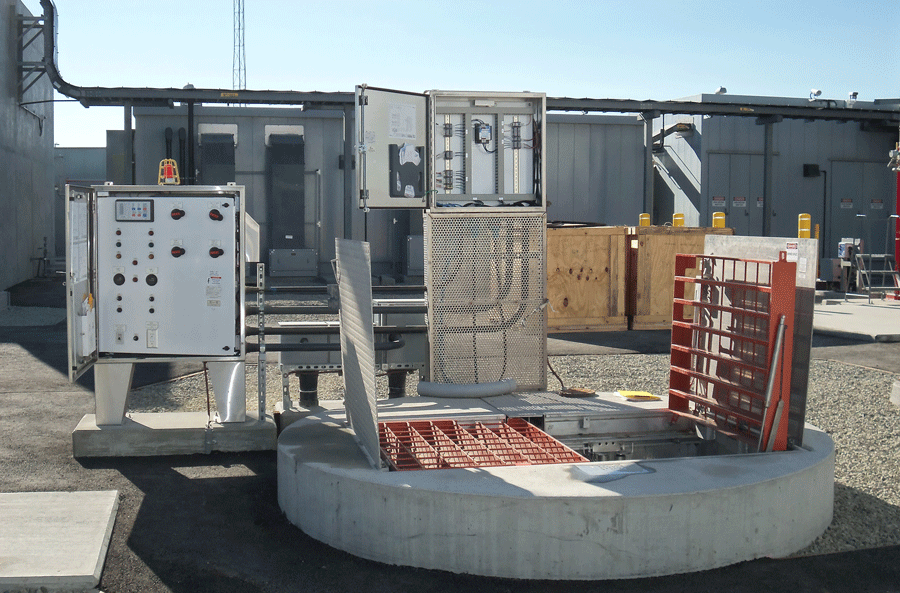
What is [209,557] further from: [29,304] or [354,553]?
[29,304]

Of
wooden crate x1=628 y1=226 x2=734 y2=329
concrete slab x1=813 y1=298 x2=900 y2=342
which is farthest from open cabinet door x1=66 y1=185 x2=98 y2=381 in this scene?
concrete slab x1=813 y1=298 x2=900 y2=342

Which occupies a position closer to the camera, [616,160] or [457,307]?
[457,307]

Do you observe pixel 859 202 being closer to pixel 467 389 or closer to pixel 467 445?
pixel 467 389

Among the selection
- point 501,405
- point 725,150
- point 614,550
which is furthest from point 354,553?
point 725,150

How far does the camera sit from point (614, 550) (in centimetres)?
450

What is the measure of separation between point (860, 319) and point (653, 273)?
3867 mm

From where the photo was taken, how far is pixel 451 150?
7.21 m

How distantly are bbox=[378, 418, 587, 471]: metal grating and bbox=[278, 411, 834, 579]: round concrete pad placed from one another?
482mm

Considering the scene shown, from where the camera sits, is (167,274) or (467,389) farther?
(467,389)

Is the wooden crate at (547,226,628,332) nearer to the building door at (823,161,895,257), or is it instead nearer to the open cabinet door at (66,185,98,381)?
the open cabinet door at (66,185,98,381)

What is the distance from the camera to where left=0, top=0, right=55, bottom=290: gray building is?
74.1 feet

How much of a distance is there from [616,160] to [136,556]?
21.3m

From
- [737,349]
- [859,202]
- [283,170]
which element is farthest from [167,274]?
[859,202]

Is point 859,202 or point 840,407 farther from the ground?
point 859,202
